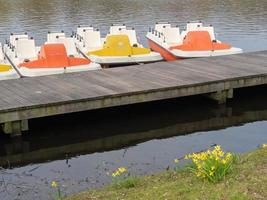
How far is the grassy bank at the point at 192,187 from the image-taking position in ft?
16.8

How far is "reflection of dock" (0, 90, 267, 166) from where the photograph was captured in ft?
30.1

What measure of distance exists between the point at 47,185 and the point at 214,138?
3.96 m

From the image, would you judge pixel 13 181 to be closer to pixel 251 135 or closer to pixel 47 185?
pixel 47 185

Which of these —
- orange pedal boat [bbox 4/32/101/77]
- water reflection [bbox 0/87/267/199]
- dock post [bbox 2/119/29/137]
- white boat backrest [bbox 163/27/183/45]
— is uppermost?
white boat backrest [bbox 163/27/183/45]

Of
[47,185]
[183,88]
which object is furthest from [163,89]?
[47,185]

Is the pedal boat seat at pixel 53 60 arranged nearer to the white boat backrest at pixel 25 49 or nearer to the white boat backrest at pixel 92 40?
the white boat backrest at pixel 25 49

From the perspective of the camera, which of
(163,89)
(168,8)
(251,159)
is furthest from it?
(168,8)

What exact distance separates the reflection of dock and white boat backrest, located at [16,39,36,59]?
5.90 m

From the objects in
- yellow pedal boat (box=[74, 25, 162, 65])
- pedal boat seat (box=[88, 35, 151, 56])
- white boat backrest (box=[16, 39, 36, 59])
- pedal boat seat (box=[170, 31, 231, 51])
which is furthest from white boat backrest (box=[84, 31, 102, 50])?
pedal boat seat (box=[170, 31, 231, 51])

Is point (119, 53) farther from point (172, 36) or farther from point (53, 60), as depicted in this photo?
point (172, 36)

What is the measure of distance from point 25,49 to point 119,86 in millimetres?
5864

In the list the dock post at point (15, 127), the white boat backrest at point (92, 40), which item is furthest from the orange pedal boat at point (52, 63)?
the dock post at point (15, 127)

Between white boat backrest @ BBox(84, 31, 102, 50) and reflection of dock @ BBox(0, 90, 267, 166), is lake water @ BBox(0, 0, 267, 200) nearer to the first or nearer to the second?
reflection of dock @ BBox(0, 90, 267, 166)

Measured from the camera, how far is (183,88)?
A: 36.0 ft
